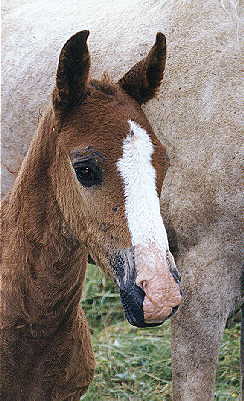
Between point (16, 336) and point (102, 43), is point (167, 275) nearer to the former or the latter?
point (16, 336)

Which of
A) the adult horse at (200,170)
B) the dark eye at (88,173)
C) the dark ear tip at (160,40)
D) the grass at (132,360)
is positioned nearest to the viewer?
the dark eye at (88,173)

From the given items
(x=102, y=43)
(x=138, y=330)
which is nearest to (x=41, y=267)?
(x=102, y=43)

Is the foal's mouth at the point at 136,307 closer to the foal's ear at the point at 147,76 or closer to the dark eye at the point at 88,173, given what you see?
the dark eye at the point at 88,173

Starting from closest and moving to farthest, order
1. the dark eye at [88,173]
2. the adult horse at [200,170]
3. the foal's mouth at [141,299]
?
1. the foal's mouth at [141,299]
2. the dark eye at [88,173]
3. the adult horse at [200,170]

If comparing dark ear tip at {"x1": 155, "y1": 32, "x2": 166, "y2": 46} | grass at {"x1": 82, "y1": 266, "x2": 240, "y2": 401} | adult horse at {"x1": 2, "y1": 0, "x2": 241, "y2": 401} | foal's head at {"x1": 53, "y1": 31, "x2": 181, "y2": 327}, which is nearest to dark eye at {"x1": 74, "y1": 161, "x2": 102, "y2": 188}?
foal's head at {"x1": 53, "y1": 31, "x2": 181, "y2": 327}

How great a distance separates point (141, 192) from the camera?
84.6 inches

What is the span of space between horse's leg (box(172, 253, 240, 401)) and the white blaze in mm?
763

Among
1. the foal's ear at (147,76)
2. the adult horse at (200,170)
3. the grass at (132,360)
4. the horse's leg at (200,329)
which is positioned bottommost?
the grass at (132,360)

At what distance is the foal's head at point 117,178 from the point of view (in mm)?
2072

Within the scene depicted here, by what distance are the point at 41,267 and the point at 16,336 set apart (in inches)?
11.1

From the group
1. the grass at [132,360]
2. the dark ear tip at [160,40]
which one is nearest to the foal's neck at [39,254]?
the dark ear tip at [160,40]

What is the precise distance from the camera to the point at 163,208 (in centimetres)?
293

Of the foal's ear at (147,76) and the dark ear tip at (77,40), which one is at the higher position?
the dark ear tip at (77,40)

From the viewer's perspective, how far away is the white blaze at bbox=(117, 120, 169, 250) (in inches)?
82.6
